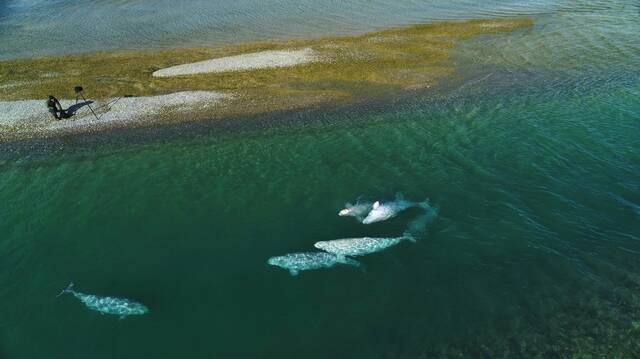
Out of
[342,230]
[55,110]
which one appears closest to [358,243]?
[342,230]

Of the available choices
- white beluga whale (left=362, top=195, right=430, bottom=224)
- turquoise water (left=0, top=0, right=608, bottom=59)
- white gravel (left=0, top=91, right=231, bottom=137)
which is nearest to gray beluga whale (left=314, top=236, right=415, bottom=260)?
white beluga whale (left=362, top=195, right=430, bottom=224)

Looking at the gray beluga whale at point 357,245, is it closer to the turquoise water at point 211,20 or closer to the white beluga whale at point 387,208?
the white beluga whale at point 387,208

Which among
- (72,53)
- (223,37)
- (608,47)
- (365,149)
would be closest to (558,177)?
(365,149)

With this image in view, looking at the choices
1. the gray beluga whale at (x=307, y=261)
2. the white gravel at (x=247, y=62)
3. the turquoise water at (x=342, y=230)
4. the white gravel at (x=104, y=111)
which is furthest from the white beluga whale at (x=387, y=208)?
the white gravel at (x=247, y=62)

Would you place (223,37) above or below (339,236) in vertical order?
above

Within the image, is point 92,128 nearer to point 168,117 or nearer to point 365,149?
point 168,117

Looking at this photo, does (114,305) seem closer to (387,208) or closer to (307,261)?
(307,261)

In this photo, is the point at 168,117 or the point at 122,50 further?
the point at 122,50
